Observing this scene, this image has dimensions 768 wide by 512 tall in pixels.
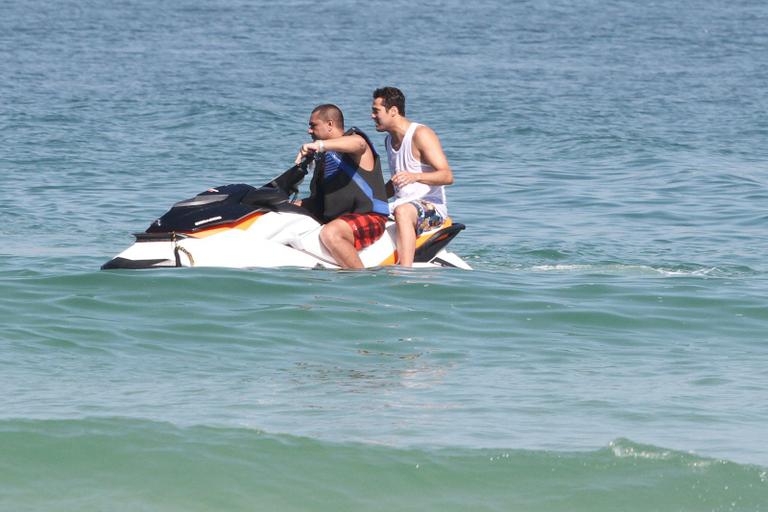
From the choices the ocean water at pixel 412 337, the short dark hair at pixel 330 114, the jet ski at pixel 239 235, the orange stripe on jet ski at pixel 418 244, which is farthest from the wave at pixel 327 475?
the orange stripe on jet ski at pixel 418 244

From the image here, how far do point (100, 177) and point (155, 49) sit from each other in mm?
14345

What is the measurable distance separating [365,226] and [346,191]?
0.96 ft

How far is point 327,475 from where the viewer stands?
5922 mm

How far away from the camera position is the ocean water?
19.4 feet

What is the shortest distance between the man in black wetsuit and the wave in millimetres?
3633

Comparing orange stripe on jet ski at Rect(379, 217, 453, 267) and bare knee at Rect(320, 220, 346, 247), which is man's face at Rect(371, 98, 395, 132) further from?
orange stripe on jet ski at Rect(379, 217, 453, 267)

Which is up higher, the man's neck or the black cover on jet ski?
the man's neck

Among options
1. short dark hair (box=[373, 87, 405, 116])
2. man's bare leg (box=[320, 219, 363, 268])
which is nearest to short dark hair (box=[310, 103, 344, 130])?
short dark hair (box=[373, 87, 405, 116])

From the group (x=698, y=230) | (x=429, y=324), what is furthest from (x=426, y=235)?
(x=698, y=230)

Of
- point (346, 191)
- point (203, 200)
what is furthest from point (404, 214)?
point (203, 200)

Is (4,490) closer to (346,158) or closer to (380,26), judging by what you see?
(346,158)

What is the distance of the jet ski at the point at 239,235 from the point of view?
976 cm

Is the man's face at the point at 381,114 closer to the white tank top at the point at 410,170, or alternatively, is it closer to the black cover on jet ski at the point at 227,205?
the white tank top at the point at 410,170

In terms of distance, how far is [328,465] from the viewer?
6.00m
